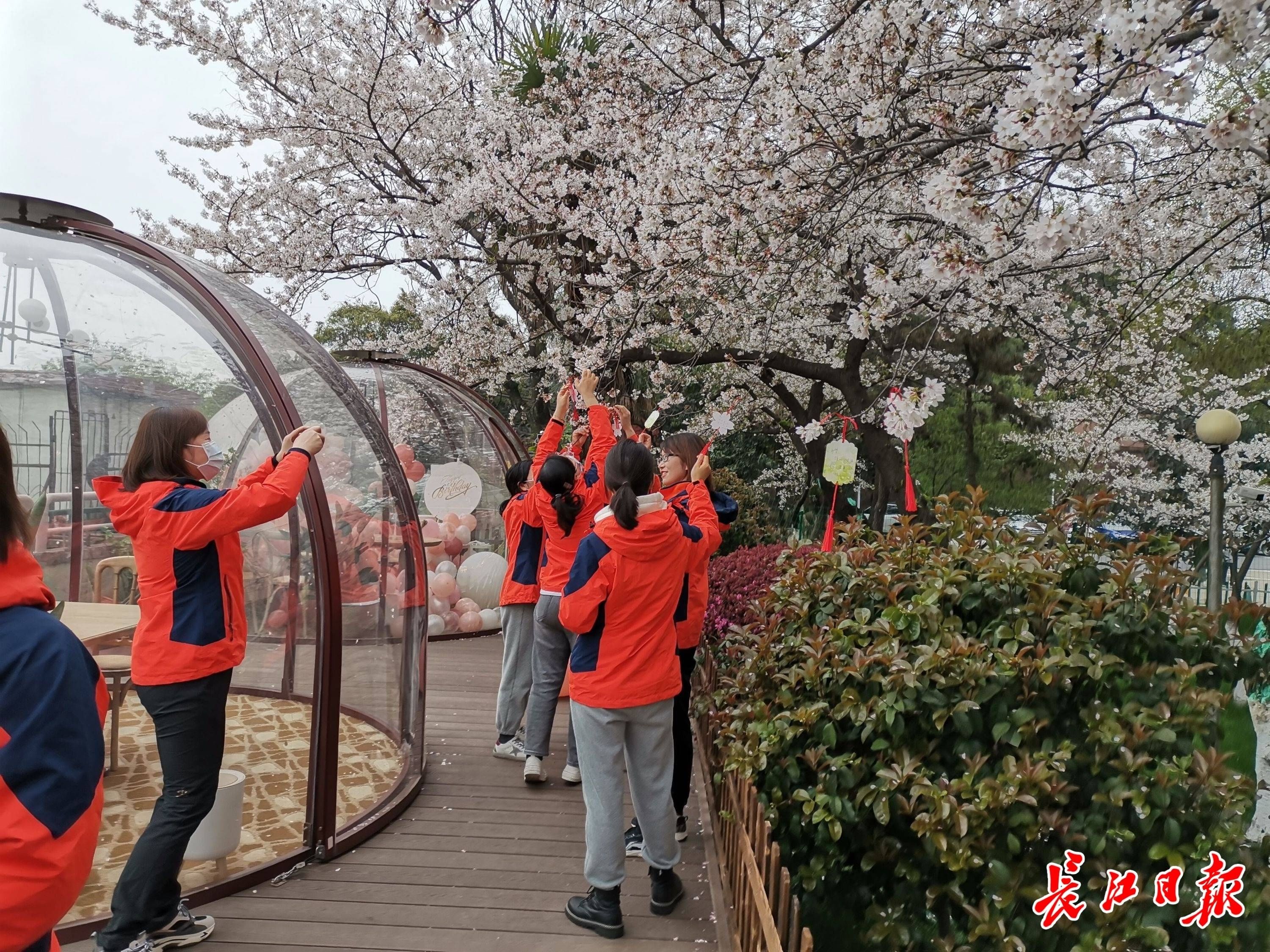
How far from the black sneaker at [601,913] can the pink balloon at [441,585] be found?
564cm

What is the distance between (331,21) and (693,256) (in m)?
6.40

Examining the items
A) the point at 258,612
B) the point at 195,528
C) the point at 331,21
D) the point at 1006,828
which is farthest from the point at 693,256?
the point at 331,21

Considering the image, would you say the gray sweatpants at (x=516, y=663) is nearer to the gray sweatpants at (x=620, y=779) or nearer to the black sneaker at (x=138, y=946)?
the gray sweatpants at (x=620, y=779)

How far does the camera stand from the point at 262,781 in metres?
3.96

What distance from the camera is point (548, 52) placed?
29.1 feet

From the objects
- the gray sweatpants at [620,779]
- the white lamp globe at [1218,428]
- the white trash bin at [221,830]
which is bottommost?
the white trash bin at [221,830]

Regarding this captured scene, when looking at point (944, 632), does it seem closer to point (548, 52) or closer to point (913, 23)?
point (913, 23)

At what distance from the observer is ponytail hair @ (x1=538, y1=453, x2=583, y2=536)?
421 centimetres

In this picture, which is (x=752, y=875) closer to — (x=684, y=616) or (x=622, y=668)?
(x=622, y=668)

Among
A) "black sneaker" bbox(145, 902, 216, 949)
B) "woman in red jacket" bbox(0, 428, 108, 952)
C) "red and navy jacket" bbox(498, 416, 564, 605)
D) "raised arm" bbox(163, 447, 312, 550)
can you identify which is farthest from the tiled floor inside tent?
"woman in red jacket" bbox(0, 428, 108, 952)

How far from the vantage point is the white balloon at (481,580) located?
8.91 meters

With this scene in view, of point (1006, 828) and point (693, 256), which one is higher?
point (693, 256)

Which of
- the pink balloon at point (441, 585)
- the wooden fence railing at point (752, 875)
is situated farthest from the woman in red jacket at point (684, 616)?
the pink balloon at point (441, 585)

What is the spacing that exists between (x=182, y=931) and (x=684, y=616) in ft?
7.08
